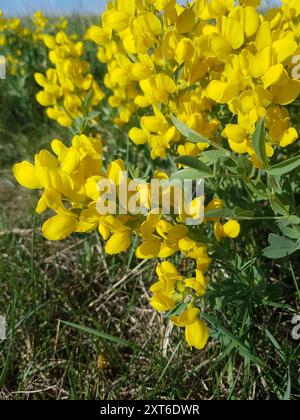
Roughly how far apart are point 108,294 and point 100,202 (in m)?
0.81

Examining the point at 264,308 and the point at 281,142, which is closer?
the point at 281,142

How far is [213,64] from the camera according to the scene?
1.30m

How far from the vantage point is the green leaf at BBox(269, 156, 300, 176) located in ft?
3.14

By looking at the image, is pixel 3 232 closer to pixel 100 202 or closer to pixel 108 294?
pixel 108 294

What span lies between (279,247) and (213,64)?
1.63 ft

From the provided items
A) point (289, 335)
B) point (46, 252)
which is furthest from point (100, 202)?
point (46, 252)

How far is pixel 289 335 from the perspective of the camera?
4.59ft

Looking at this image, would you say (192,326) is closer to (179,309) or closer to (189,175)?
(179,309)

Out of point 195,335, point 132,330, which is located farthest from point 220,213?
point 132,330

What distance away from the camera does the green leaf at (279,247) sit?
48.6 inches

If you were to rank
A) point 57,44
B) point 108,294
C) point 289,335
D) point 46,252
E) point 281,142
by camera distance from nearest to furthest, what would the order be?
point 281,142, point 289,335, point 108,294, point 46,252, point 57,44

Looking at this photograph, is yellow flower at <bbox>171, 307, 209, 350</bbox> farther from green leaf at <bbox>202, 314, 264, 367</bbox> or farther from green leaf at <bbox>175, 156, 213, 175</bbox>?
green leaf at <bbox>175, 156, 213, 175</bbox>

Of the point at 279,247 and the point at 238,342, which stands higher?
the point at 279,247

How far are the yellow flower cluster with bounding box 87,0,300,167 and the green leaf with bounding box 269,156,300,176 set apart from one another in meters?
0.10
